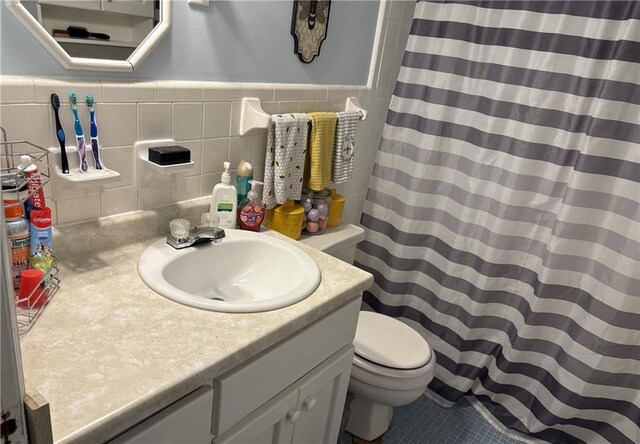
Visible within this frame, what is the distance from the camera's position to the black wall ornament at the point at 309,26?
4.67ft

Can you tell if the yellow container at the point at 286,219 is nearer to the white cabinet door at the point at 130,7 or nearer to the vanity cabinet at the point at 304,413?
the vanity cabinet at the point at 304,413

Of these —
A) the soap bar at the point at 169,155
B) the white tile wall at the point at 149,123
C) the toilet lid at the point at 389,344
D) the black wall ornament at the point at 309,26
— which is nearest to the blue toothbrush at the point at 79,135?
the white tile wall at the point at 149,123

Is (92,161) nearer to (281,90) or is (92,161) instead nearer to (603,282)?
(281,90)

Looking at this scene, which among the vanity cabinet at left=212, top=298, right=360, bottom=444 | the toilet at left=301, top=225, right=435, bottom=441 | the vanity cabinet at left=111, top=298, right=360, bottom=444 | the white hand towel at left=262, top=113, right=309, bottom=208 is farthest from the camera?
the toilet at left=301, top=225, right=435, bottom=441

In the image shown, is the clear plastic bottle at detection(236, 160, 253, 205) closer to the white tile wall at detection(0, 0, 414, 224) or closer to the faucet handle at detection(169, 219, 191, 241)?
the white tile wall at detection(0, 0, 414, 224)

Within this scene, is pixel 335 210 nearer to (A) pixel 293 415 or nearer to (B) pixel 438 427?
(A) pixel 293 415

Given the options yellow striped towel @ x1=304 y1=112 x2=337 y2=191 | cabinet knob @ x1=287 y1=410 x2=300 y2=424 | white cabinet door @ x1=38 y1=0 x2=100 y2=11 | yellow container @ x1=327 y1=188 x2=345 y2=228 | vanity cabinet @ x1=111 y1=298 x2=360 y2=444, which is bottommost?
cabinet knob @ x1=287 y1=410 x2=300 y2=424

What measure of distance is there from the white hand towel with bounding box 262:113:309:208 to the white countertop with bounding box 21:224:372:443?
0.48 metres

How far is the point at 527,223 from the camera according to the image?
1.68 metres

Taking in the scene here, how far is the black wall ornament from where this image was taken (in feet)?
4.67

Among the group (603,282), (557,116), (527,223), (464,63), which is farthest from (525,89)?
(603,282)

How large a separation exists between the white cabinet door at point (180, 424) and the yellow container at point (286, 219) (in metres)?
0.75

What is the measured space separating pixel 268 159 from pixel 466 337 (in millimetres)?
1102

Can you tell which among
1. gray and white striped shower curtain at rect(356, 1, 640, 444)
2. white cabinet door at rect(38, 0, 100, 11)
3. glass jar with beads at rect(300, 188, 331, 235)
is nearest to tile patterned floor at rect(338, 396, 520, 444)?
gray and white striped shower curtain at rect(356, 1, 640, 444)
